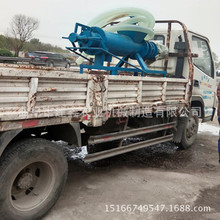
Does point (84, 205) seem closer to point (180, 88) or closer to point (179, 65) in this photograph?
point (180, 88)

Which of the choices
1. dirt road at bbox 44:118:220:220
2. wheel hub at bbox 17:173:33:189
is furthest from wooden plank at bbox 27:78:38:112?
dirt road at bbox 44:118:220:220

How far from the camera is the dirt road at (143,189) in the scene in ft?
9.42

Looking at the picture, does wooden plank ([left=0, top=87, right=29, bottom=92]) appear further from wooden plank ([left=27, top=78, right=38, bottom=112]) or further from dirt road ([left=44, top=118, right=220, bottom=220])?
dirt road ([left=44, top=118, right=220, bottom=220])

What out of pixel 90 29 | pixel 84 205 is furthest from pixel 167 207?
pixel 90 29

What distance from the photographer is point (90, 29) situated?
379 cm

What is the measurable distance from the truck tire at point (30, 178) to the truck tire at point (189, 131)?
10.8 ft

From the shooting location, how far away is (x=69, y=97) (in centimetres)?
266

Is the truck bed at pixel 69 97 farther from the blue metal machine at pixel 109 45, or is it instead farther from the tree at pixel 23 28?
the tree at pixel 23 28

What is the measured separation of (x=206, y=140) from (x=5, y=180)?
5420 millimetres

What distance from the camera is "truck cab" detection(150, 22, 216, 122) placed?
16.2ft

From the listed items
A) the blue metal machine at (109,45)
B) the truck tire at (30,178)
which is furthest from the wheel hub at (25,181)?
the blue metal machine at (109,45)

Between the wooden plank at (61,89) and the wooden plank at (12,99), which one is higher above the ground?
the wooden plank at (61,89)

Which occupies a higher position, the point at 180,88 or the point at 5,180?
the point at 180,88

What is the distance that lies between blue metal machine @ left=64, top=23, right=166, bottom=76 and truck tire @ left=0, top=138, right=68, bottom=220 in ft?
5.75
